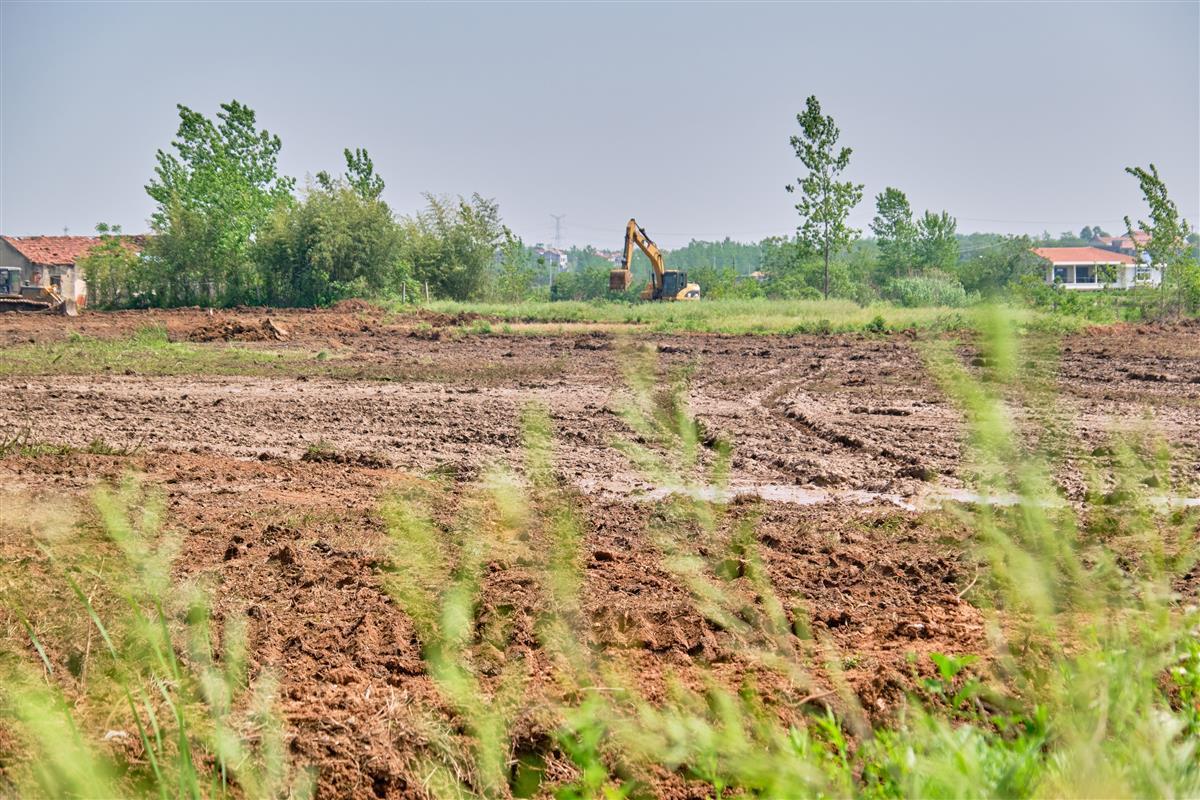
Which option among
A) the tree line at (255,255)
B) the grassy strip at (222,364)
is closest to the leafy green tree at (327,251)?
the tree line at (255,255)

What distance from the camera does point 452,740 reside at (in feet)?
11.0

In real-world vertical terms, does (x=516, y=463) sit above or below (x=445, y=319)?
below

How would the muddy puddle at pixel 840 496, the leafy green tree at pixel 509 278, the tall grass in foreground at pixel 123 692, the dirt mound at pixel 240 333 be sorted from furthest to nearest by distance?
the leafy green tree at pixel 509 278 < the dirt mound at pixel 240 333 < the muddy puddle at pixel 840 496 < the tall grass in foreground at pixel 123 692

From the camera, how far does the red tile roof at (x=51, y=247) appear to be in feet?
263

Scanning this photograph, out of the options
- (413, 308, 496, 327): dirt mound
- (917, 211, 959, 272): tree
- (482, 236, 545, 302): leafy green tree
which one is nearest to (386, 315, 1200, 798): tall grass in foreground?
(413, 308, 496, 327): dirt mound

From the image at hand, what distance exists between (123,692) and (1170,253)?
120 ft

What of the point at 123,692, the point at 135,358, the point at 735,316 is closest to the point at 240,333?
the point at 135,358

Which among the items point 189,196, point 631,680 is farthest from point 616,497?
point 189,196

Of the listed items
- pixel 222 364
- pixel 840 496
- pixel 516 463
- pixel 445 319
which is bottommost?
pixel 840 496

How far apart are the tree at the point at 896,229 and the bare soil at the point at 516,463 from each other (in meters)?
53.7

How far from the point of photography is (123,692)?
3471mm

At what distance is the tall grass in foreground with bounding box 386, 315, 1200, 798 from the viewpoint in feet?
5.12

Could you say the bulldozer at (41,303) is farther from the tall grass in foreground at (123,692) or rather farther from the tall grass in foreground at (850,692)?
the tall grass in foreground at (850,692)

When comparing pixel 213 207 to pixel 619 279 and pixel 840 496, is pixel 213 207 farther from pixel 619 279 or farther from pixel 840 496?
pixel 840 496
